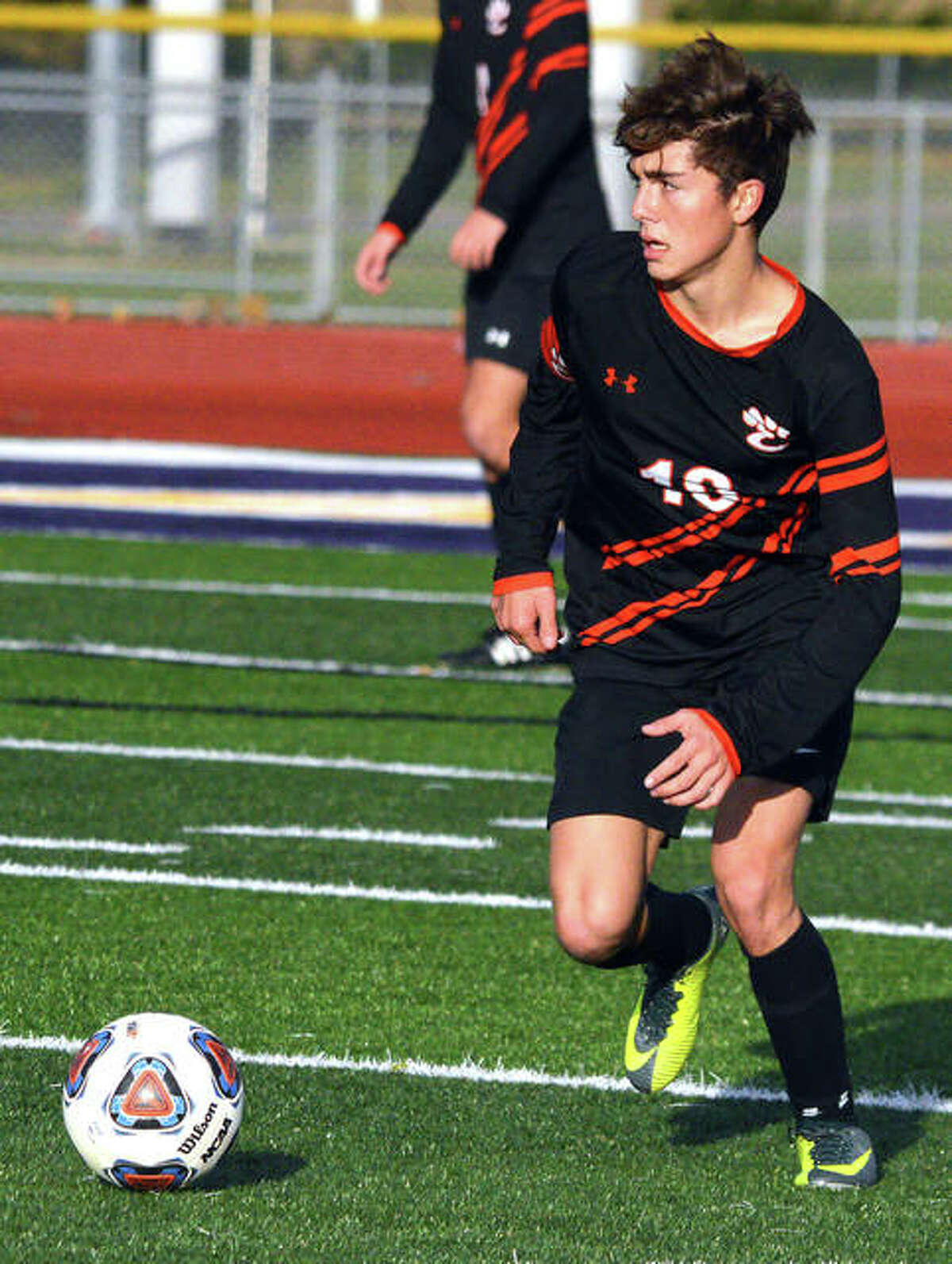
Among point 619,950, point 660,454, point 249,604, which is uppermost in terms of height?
point 660,454

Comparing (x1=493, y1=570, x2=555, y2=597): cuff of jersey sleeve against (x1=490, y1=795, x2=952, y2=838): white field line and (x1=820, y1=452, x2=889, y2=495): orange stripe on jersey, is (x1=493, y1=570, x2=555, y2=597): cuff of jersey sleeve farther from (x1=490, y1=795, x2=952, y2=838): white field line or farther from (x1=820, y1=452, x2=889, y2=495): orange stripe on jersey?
(x1=490, y1=795, x2=952, y2=838): white field line

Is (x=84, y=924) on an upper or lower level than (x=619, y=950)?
lower

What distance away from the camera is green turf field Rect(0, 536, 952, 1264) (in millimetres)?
4215

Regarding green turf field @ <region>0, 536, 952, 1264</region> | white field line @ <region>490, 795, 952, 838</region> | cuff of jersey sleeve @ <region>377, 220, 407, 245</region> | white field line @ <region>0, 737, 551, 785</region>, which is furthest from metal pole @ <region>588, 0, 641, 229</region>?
white field line @ <region>490, 795, 952, 838</region>

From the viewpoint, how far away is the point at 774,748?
4332 millimetres

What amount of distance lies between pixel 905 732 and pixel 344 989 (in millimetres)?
3375

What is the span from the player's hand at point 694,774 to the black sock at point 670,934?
49 centimetres

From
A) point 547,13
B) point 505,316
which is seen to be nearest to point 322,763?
point 505,316

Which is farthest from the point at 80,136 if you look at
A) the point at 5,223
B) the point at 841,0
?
the point at 841,0

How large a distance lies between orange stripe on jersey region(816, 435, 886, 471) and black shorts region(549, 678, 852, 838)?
421mm

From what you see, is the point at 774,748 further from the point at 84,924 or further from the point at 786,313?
the point at 84,924

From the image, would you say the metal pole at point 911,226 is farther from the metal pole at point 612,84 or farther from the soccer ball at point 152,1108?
the soccer ball at point 152,1108

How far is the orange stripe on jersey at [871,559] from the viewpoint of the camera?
171 inches

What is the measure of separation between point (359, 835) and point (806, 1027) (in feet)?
8.31
